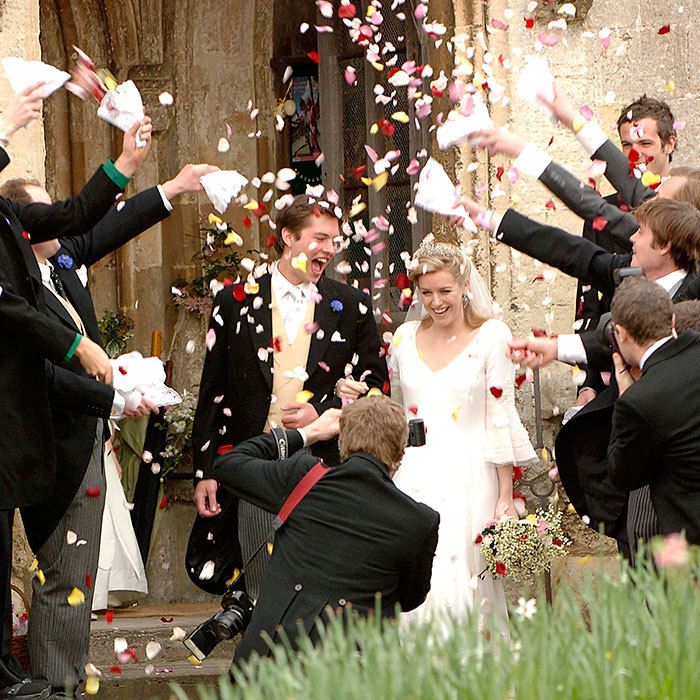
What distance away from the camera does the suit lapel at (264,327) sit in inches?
222

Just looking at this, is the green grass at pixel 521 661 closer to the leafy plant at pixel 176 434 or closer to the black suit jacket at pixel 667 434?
the black suit jacket at pixel 667 434

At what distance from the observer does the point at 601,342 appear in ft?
15.2

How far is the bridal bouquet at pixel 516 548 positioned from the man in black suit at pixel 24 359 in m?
1.52

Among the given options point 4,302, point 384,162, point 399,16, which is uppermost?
point 399,16

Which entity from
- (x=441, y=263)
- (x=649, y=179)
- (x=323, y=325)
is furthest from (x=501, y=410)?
(x=649, y=179)

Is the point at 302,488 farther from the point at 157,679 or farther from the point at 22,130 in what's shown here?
the point at 157,679

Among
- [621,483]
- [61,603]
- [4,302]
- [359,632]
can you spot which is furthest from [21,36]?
[359,632]

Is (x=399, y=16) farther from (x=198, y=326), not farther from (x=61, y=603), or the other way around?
(x=61, y=603)

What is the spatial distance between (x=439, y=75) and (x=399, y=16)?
1.15 feet

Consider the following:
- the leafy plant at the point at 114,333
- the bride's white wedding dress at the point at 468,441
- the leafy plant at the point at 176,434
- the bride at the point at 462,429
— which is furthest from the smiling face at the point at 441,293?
the leafy plant at the point at 114,333

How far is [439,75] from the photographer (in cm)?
682

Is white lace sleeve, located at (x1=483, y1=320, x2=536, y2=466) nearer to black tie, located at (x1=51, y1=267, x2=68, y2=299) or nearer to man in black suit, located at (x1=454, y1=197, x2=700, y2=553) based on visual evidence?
man in black suit, located at (x1=454, y1=197, x2=700, y2=553)

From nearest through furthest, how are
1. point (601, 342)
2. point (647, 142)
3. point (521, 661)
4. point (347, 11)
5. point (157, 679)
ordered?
point (521, 661) < point (601, 342) < point (647, 142) < point (157, 679) < point (347, 11)

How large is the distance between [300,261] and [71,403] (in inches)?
43.1
